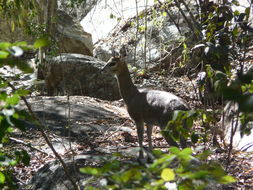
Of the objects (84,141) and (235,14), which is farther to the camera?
(84,141)

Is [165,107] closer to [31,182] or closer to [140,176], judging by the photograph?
[31,182]

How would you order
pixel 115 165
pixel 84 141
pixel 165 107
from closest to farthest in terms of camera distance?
pixel 115 165
pixel 165 107
pixel 84 141

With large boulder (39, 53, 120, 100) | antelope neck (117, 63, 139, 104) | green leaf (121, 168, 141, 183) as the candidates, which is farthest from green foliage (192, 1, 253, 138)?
large boulder (39, 53, 120, 100)

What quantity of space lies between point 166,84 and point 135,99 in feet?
14.3

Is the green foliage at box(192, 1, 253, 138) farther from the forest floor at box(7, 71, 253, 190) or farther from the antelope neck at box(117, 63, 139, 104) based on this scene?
the antelope neck at box(117, 63, 139, 104)

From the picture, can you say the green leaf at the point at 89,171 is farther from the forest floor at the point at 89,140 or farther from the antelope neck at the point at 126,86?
the antelope neck at the point at 126,86

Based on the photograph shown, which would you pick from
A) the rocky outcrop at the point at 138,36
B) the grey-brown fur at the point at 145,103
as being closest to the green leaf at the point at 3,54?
the grey-brown fur at the point at 145,103

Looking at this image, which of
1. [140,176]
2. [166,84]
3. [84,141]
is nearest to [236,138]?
[84,141]

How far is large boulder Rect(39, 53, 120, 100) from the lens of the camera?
11641 mm

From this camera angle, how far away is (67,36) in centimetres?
1564

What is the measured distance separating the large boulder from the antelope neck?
4.20 metres

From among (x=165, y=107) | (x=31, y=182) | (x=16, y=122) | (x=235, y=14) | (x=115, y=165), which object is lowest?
(x=31, y=182)

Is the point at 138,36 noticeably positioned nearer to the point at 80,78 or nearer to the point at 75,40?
the point at 75,40

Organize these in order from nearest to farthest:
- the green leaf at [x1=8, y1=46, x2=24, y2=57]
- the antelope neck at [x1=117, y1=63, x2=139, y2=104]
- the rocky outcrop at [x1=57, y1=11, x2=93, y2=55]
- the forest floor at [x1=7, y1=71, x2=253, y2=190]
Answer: the green leaf at [x1=8, y1=46, x2=24, y2=57], the forest floor at [x1=7, y1=71, x2=253, y2=190], the antelope neck at [x1=117, y1=63, x2=139, y2=104], the rocky outcrop at [x1=57, y1=11, x2=93, y2=55]
